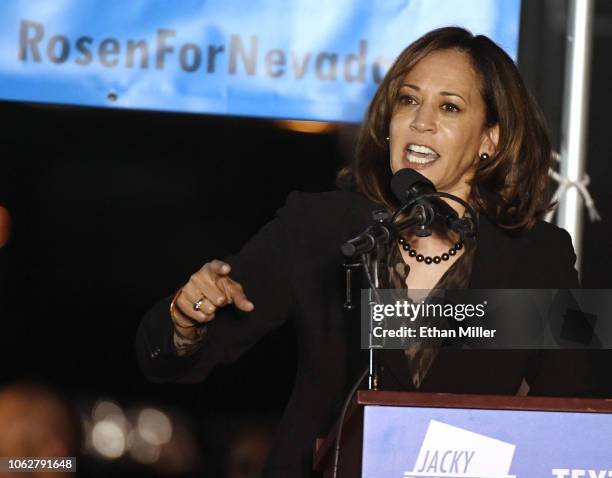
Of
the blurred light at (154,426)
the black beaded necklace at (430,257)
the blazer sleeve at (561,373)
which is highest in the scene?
the black beaded necklace at (430,257)

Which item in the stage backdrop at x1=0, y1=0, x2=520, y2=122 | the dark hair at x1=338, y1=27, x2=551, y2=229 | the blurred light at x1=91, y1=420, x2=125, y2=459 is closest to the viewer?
the dark hair at x1=338, y1=27, x2=551, y2=229

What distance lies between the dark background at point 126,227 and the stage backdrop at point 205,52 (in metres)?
0.97

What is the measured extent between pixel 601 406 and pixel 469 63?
4.45ft

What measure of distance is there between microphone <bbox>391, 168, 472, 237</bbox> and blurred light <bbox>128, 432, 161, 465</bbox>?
8.95 feet

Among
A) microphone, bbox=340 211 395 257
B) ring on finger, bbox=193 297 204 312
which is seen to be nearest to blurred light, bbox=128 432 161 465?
ring on finger, bbox=193 297 204 312

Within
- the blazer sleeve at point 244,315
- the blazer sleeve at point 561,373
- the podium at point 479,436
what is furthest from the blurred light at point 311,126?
the podium at point 479,436

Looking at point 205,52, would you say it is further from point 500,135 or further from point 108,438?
point 108,438

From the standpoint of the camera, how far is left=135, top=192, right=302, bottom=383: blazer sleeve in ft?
8.77

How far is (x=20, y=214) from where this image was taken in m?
4.66

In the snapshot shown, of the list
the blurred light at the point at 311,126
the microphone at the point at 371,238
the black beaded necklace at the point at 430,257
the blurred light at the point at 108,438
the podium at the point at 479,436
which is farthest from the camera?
the blurred light at the point at 108,438

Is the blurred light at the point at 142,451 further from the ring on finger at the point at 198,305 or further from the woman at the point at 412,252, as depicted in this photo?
the ring on finger at the point at 198,305
